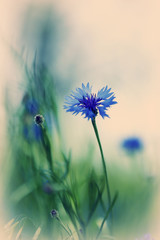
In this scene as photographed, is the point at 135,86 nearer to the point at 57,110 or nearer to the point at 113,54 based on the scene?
the point at 113,54

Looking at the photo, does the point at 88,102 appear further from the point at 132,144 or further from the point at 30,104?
the point at 132,144

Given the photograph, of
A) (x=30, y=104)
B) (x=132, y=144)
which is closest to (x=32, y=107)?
(x=30, y=104)

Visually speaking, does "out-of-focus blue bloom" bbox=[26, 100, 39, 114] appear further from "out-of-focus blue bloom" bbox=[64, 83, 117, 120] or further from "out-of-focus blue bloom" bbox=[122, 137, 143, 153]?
"out-of-focus blue bloom" bbox=[122, 137, 143, 153]

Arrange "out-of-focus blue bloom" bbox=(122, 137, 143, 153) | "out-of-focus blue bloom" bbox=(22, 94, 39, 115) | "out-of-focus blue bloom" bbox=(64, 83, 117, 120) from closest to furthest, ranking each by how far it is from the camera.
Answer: "out-of-focus blue bloom" bbox=(64, 83, 117, 120) < "out-of-focus blue bloom" bbox=(22, 94, 39, 115) < "out-of-focus blue bloom" bbox=(122, 137, 143, 153)

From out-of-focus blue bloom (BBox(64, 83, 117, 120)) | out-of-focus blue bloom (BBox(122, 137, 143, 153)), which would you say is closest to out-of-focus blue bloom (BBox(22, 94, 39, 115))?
out-of-focus blue bloom (BBox(64, 83, 117, 120))

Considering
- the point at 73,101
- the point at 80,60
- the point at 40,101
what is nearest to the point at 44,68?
the point at 40,101
